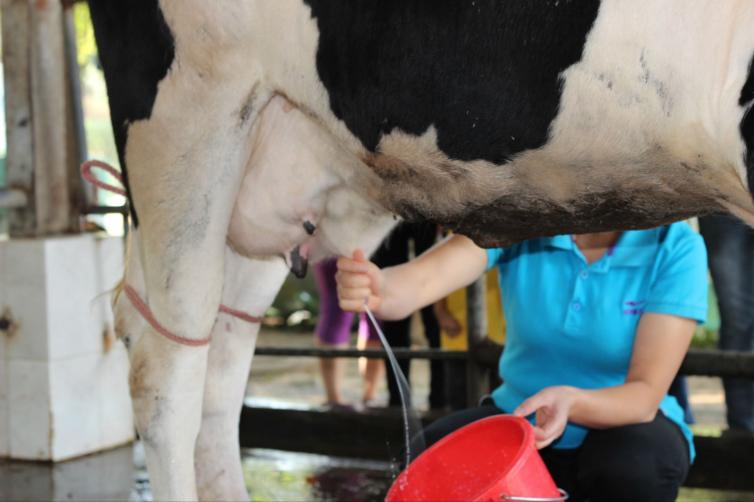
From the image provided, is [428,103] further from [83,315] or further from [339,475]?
[83,315]

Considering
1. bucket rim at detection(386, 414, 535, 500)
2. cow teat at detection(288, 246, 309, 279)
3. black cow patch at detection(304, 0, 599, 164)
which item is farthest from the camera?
cow teat at detection(288, 246, 309, 279)

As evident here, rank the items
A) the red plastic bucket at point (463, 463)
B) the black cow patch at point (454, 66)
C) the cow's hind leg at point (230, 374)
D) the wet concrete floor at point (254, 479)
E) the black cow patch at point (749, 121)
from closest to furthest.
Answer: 1. the black cow patch at point (749, 121)
2. the black cow patch at point (454, 66)
3. the red plastic bucket at point (463, 463)
4. the cow's hind leg at point (230, 374)
5. the wet concrete floor at point (254, 479)

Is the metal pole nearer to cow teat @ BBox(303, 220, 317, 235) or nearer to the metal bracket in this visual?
the metal bracket

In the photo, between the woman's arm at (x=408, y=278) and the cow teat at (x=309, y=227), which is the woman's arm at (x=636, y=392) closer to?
the woman's arm at (x=408, y=278)

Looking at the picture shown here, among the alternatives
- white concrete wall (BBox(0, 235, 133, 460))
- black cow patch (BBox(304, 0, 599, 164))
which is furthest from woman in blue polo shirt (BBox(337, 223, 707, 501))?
white concrete wall (BBox(0, 235, 133, 460))

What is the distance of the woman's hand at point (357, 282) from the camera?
2.13 meters

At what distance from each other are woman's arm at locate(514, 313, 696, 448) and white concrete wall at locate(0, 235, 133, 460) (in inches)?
70.3

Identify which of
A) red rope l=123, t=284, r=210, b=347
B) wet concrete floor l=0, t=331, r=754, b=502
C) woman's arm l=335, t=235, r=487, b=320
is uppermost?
woman's arm l=335, t=235, r=487, b=320

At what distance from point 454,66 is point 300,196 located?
0.56 m

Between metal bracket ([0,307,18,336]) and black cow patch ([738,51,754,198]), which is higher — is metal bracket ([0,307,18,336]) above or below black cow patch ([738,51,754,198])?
below

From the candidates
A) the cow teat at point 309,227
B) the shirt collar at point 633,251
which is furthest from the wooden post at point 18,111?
the shirt collar at point 633,251

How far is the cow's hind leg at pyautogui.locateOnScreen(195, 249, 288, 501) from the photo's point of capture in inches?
94.6

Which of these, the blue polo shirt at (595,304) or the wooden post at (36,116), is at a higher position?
the wooden post at (36,116)

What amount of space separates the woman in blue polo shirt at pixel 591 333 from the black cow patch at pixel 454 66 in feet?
1.54
